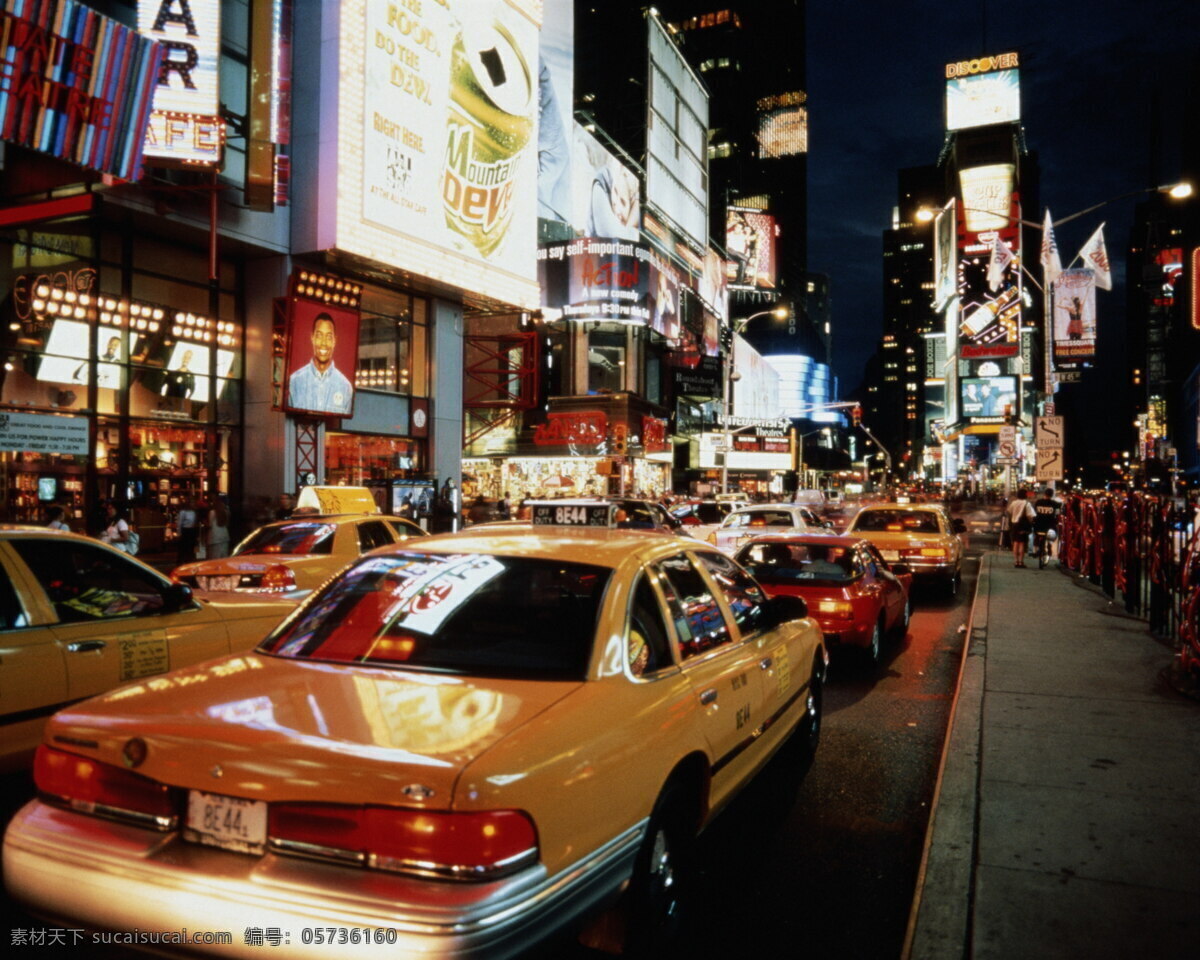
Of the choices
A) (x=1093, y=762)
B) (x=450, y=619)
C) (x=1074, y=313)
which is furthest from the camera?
(x=1074, y=313)

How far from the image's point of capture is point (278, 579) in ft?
29.3

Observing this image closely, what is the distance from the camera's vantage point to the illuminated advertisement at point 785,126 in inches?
5007

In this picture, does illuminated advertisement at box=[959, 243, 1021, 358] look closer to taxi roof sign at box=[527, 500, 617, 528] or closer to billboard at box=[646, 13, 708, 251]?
billboard at box=[646, 13, 708, 251]

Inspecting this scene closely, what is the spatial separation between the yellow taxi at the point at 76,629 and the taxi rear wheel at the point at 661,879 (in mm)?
3255

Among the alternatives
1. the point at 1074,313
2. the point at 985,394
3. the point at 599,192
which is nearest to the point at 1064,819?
the point at 1074,313

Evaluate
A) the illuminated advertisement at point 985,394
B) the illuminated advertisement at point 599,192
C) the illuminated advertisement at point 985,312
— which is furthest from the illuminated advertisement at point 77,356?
the illuminated advertisement at point 985,394

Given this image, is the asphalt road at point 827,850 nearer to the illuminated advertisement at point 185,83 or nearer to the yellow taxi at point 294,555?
the yellow taxi at point 294,555

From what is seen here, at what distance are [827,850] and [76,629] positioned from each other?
4.19 metres

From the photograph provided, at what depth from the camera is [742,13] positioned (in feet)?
357

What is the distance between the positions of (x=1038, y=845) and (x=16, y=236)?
19141 mm

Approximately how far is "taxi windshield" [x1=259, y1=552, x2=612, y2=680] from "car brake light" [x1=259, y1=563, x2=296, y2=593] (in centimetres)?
522

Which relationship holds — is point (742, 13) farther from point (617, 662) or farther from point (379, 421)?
point (617, 662)

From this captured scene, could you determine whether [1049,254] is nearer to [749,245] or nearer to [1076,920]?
[1076,920]

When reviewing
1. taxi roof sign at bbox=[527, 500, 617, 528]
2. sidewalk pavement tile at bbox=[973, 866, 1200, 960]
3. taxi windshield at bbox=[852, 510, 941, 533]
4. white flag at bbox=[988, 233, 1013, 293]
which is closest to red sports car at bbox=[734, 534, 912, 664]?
taxi roof sign at bbox=[527, 500, 617, 528]
